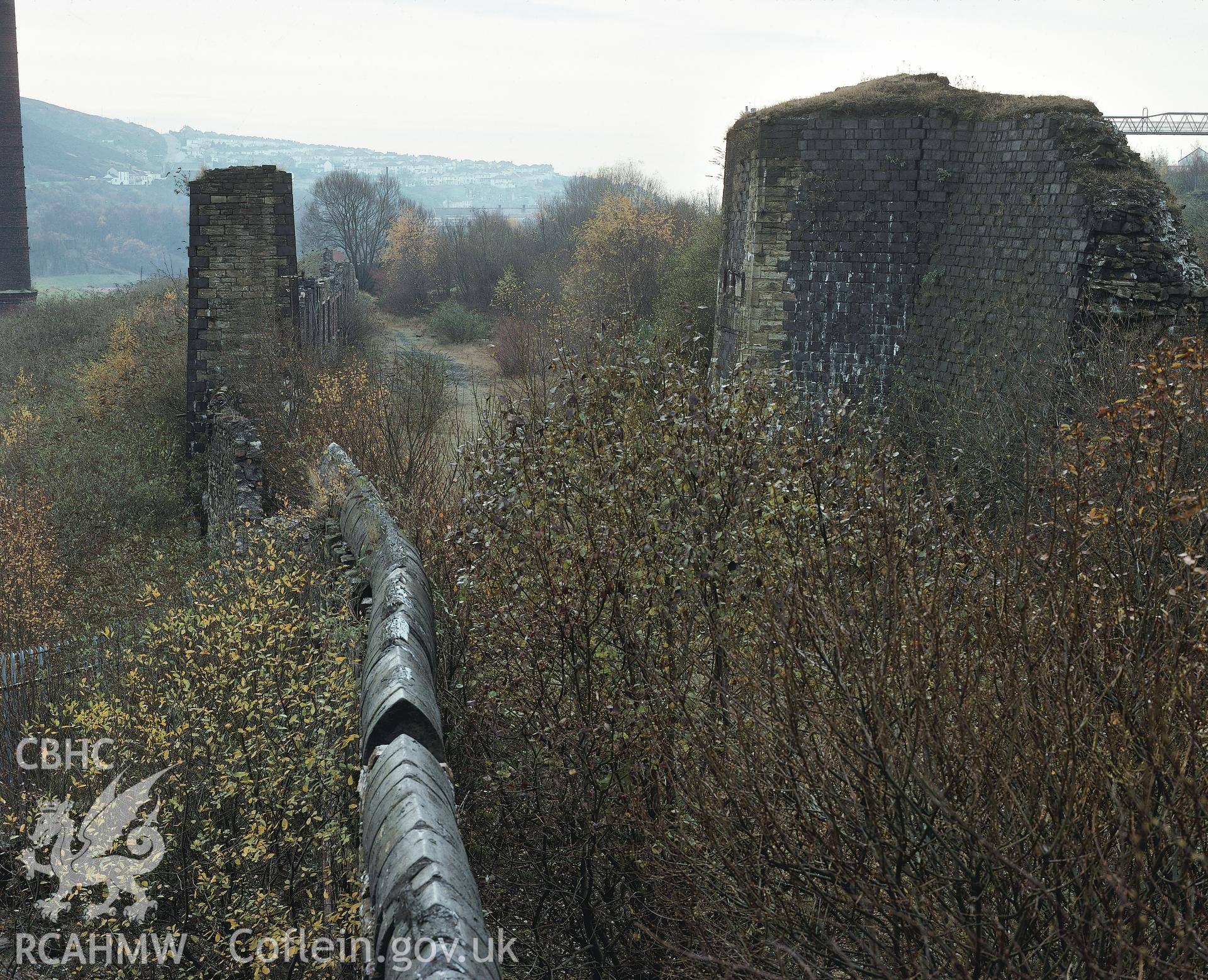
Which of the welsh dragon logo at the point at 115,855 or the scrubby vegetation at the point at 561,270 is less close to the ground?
the scrubby vegetation at the point at 561,270

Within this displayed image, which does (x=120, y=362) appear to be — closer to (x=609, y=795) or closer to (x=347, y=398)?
(x=347, y=398)

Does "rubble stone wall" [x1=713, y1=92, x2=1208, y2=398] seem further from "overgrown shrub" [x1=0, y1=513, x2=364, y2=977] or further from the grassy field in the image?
the grassy field

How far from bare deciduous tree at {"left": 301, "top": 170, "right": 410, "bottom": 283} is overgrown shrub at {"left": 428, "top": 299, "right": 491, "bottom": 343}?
1948 cm

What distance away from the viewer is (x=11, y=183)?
3575 centimetres

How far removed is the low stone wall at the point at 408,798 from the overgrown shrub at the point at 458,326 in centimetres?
2931

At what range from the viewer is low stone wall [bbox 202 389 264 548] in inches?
493

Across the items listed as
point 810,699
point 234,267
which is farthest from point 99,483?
point 810,699

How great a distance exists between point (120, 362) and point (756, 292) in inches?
490

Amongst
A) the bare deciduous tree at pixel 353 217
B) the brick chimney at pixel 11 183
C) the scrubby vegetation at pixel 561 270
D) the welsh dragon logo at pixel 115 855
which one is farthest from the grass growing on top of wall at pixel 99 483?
the bare deciduous tree at pixel 353 217

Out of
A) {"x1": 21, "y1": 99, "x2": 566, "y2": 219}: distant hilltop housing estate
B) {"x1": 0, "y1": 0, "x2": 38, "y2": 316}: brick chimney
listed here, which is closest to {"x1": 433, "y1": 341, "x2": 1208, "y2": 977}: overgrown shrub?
{"x1": 0, "y1": 0, "x2": 38, "y2": 316}: brick chimney

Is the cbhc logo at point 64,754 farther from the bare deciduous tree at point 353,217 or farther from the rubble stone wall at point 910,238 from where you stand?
the bare deciduous tree at point 353,217

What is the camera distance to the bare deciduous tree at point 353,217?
56.8 meters

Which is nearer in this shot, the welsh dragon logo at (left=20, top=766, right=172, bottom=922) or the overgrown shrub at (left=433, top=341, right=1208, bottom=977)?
the overgrown shrub at (left=433, top=341, right=1208, bottom=977)

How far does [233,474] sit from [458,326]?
75.9ft
